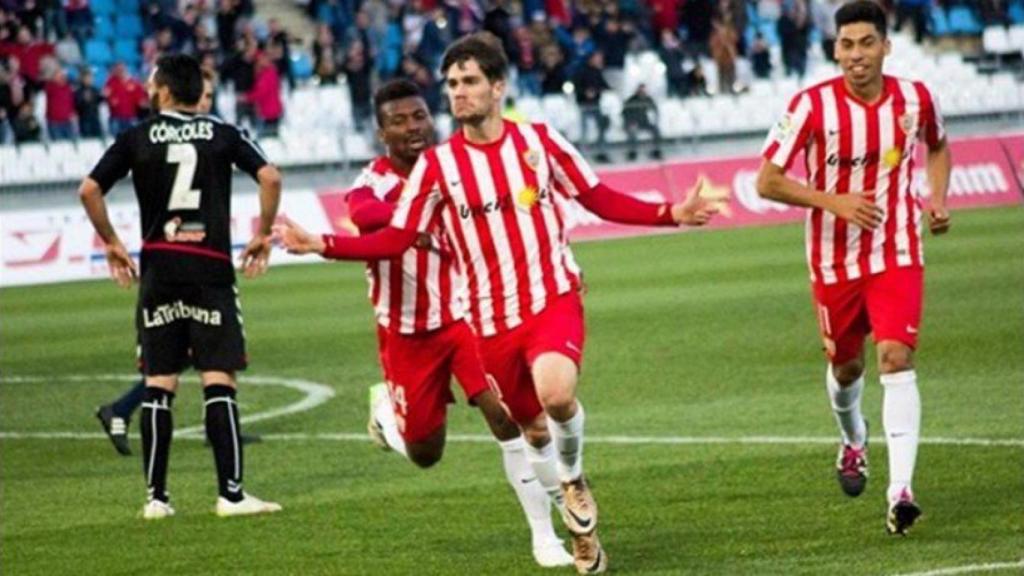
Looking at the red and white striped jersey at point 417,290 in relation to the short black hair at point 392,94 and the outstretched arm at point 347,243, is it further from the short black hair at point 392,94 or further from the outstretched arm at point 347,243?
the outstretched arm at point 347,243

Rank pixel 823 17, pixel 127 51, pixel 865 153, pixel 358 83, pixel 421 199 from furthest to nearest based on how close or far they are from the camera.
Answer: pixel 823 17
pixel 127 51
pixel 358 83
pixel 865 153
pixel 421 199

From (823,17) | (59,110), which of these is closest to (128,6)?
(59,110)

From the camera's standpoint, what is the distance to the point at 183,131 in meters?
12.1

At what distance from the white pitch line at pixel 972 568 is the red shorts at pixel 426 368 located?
2672 millimetres

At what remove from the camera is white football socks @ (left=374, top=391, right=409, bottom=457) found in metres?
11.4

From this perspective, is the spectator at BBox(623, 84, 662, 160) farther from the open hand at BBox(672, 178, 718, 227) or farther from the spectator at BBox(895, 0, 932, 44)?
the open hand at BBox(672, 178, 718, 227)

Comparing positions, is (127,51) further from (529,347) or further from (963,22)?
(529,347)

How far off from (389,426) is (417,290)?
89cm

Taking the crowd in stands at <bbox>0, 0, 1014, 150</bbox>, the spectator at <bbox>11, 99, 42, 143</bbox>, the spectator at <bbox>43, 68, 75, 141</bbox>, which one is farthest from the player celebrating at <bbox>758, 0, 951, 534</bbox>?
the spectator at <bbox>43, 68, 75, 141</bbox>

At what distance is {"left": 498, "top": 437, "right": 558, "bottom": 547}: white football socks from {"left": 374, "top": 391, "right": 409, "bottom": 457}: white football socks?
3.35ft

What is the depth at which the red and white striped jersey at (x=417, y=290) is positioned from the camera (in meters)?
11.1

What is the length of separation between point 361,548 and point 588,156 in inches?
987

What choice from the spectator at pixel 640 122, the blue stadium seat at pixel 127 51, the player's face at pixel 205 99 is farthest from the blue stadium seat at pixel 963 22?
the player's face at pixel 205 99

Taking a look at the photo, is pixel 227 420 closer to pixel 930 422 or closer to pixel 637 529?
pixel 637 529
